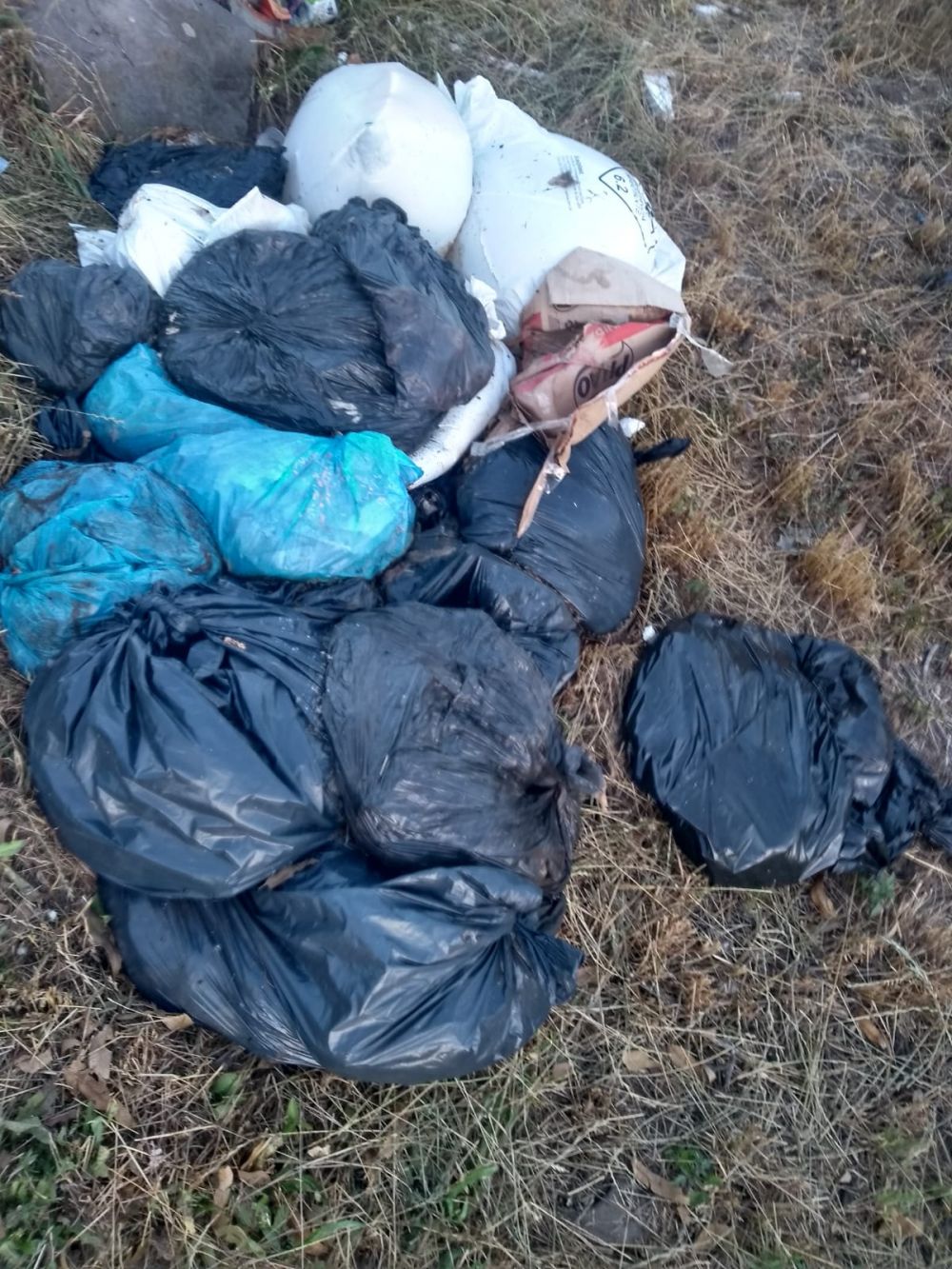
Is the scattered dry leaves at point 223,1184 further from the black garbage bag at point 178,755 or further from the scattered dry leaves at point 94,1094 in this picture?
the black garbage bag at point 178,755

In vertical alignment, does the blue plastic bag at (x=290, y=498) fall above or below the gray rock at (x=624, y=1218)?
above

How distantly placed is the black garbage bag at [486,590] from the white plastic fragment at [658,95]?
2.13 metres

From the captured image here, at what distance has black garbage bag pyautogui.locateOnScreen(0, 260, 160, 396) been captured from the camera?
6.81 feet

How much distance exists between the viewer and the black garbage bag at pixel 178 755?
A: 5.33ft

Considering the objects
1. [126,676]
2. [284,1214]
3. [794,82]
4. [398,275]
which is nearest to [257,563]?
[126,676]

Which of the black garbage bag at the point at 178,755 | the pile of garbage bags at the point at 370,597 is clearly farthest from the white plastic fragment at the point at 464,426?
the black garbage bag at the point at 178,755

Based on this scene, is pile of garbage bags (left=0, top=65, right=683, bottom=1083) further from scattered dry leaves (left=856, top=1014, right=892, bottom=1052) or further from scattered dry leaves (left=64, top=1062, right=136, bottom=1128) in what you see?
scattered dry leaves (left=856, top=1014, right=892, bottom=1052)

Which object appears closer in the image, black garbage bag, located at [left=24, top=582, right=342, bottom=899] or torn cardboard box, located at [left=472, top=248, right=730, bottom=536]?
black garbage bag, located at [left=24, top=582, right=342, bottom=899]

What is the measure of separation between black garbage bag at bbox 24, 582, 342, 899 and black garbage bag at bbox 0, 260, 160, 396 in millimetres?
690

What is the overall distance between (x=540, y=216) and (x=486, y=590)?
102 cm

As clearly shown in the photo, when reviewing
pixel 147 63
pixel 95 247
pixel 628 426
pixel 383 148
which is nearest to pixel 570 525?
pixel 628 426

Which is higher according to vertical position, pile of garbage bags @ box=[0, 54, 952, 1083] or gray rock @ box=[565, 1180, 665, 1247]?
pile of garbage bags @ box=[0, 54, 952, 1083]

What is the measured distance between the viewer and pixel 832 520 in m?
2.83

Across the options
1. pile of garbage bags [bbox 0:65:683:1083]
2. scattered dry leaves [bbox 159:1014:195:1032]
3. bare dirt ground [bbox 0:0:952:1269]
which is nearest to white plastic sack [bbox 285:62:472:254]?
pile of garbage bags [bbox 0:65:683:1083]
